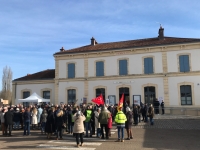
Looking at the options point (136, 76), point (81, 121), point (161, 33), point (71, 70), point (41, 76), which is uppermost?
point (161, 33)

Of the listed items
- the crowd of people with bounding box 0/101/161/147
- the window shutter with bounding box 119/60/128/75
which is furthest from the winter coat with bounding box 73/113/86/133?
the window shutter with bounding box 119/60/128/75

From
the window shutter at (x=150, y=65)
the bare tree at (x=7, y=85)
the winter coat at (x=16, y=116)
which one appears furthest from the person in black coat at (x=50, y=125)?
the bare tree at (x=7, y=85)

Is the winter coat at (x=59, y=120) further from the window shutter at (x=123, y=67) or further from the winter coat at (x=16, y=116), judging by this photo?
the window shutter at (x=123, y=67)

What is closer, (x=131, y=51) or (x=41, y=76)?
(x=131, y=51)

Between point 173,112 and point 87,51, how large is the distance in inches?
437

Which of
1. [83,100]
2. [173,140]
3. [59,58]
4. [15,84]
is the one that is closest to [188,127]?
[173,140]

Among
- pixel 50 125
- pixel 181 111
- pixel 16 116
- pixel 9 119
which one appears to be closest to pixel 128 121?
pixel 50 125

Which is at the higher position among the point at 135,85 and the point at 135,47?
the point at 135,47

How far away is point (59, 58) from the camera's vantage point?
2559 centimetres

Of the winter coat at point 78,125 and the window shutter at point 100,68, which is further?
the window shutter at point 100,68

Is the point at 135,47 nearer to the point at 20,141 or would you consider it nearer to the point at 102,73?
the point at 102,73

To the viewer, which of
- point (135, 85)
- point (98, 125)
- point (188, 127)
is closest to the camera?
point (98, 125)

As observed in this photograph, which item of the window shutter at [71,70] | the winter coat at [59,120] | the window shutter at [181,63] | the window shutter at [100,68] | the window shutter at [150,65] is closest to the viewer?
the winter coat at [59,120]

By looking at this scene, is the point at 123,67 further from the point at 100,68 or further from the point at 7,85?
the point at 7,85
